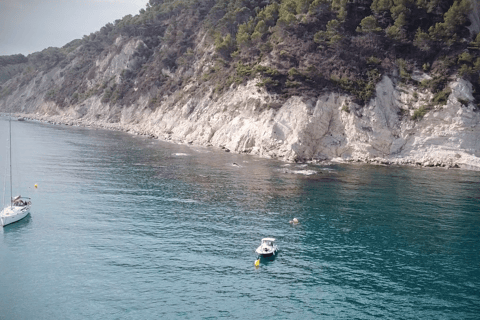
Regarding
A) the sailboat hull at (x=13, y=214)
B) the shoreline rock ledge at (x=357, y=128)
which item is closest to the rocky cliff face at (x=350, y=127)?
the shoreline rock ledge at (x=357, y=128)

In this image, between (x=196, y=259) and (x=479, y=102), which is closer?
(x=196, y=259)

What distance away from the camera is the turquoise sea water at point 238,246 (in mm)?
25781

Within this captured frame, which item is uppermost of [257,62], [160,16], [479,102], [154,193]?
[160,16]

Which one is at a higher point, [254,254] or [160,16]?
[160,16]

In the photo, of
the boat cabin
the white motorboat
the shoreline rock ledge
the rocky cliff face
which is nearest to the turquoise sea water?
the white motorboat

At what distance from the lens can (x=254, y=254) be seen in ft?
109

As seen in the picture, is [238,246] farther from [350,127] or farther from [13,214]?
[350,127]

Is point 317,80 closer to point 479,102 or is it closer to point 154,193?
point 479,102

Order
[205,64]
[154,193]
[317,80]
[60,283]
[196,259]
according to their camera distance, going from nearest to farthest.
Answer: [60,283] < [196,259] < [154,193] < [317,80] < [205,64]

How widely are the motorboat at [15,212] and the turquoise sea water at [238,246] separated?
3.18ft

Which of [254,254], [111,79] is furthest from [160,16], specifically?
[254,254]

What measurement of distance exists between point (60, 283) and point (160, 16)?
16473 centimetres

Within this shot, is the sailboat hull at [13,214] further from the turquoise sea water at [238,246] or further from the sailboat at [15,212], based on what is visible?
the turquoise sea water at [238,246]

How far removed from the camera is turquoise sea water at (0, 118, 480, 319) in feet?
84.6
